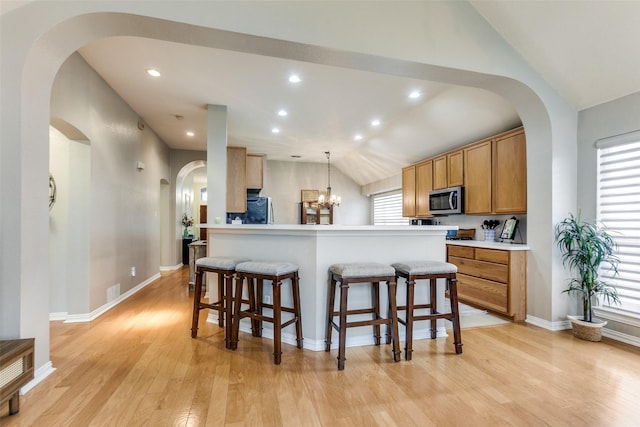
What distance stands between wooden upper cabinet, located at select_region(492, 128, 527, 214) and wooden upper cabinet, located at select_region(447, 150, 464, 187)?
636 mm

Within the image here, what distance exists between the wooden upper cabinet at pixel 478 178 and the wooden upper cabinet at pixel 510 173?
104 mm

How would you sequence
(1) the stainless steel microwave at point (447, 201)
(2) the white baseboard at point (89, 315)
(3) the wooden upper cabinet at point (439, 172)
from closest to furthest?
(2) the white baseboard at point (89, 315)
(1) the stainless steel microwave at point (447, 201)
(3) the wooden upper cabinet at point (439, 172)

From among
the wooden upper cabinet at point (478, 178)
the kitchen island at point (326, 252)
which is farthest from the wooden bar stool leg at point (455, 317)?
the wooden upper cabinet at point (478, 178)

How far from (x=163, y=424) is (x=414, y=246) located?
2.27m

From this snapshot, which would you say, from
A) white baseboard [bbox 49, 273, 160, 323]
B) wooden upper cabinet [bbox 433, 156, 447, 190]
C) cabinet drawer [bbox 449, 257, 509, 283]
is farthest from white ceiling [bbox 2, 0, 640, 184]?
white baseboard [bbox 49, 273, 160, 323]

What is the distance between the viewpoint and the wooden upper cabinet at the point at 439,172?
499 centimetres

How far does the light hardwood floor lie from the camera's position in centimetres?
167

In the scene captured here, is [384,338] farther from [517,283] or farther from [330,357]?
[517,283]

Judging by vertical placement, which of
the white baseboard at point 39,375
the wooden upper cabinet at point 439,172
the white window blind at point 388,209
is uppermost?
the wooden upper cabinet at point 439,172

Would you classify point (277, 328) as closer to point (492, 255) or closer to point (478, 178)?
point (492, 255)

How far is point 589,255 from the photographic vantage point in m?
2.80

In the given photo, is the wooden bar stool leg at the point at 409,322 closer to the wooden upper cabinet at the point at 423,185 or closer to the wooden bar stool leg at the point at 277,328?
the wooden bar stool leg at the point at 277,328

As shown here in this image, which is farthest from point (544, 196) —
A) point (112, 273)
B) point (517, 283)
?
point (112, 273)

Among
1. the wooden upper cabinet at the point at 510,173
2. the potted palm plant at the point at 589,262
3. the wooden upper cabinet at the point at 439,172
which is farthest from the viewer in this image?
the wooden upper cabinet at the point at 439,172
